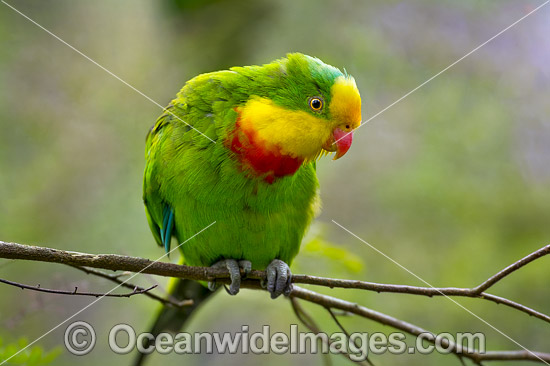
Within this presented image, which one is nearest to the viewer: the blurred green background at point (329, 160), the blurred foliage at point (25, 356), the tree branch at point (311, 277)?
the tree branch at point (311, 277)

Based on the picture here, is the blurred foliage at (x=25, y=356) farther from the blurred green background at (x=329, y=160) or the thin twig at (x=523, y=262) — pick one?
the thin twig at (x=523, y=262)

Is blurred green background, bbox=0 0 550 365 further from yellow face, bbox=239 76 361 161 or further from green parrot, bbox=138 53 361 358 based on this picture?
yellow face, bbox=239 76 361 161

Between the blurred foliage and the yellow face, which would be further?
the yellow face

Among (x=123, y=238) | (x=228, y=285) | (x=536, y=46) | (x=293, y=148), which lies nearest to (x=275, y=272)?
(x=228, y=285)

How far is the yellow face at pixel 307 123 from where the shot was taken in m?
1.74

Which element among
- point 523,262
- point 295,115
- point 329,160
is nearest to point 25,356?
point 295,115

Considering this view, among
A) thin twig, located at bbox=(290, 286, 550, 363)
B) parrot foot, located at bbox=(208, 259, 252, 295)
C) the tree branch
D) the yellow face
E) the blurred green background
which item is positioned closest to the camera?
the tree branch

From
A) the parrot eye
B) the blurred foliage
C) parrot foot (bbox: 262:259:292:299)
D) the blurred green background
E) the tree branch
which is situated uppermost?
the blurred green background

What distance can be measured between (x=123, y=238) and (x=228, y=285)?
149 centimetres

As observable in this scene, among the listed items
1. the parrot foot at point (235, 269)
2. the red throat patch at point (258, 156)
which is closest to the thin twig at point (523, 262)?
the red throat patch at point (258, 156)

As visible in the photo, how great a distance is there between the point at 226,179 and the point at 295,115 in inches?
14.7

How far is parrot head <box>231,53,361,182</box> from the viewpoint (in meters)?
1.76

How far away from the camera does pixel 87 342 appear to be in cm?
273

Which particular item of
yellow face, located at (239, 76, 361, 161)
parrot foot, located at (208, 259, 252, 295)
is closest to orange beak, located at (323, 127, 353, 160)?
yellow face, located at (239, 76, 361, 161)
